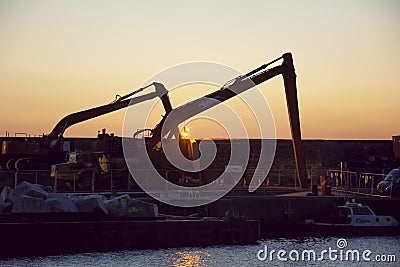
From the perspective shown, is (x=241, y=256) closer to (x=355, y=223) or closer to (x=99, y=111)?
(x=355, y=223)

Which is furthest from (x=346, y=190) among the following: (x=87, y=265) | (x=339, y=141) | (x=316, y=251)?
(x=339, y=141)

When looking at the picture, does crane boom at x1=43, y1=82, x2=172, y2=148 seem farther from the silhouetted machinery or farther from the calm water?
the calm water

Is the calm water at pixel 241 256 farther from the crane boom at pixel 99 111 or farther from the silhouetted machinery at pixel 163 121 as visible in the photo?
the crane boom at pixel 99 111

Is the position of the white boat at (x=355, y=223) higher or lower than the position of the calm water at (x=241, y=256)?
higher

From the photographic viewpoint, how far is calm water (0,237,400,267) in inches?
1535

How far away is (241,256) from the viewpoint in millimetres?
41000

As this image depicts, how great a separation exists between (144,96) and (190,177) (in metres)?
5.63

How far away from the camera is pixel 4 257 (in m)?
39.4

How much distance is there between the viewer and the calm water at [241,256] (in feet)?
128

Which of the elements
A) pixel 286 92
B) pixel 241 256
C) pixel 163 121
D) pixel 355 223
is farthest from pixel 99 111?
pixel 241 256

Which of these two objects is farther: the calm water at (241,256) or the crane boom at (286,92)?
the crane boom at (286,92)

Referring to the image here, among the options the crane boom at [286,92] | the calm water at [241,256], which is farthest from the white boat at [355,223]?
the crane boom at [286,92]

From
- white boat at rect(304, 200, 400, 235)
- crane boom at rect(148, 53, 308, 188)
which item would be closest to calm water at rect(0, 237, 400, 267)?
white boat at rect(304, 200, 400, 235)

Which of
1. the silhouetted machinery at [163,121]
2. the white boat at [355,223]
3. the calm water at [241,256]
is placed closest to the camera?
the calm water at [241,256]
